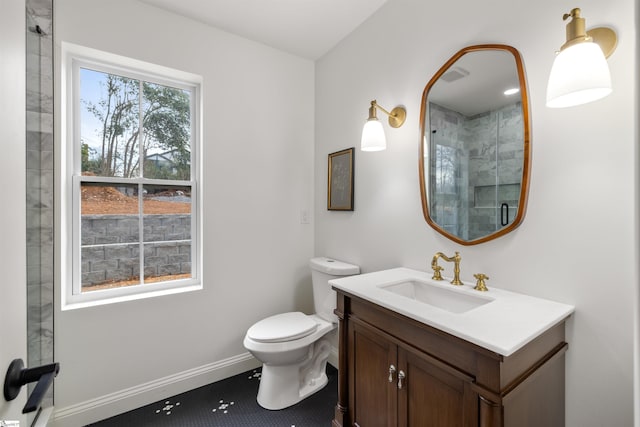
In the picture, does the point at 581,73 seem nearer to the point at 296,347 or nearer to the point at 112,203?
the point at 296,347

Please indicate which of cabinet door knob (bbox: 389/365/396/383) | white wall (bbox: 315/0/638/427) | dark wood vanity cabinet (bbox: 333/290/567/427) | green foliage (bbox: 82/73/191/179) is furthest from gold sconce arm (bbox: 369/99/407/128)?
green foliage (bbox: 82/73/191/179)

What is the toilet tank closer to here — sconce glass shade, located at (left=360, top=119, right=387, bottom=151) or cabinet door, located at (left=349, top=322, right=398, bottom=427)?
cabinet door, located at (left=349, top=322, right=398, bottom=427)

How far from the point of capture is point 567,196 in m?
1.04

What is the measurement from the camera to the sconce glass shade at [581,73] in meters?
0.81

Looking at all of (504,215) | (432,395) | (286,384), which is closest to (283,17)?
(504,215)

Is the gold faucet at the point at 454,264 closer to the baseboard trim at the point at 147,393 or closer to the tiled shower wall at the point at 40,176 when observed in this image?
the baseboard trim at the point at 147,393

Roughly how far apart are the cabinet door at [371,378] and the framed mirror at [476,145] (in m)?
0.64

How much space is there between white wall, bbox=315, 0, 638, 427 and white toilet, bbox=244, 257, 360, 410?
2.23ft

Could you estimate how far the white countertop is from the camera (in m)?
0.81

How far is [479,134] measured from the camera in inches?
50.9

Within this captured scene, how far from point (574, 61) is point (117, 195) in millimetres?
2340

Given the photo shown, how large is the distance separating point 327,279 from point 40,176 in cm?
178

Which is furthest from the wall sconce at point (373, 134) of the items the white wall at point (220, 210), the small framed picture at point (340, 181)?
the white wall at point (220, 210)

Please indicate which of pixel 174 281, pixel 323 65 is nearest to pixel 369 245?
pixel 174 281
